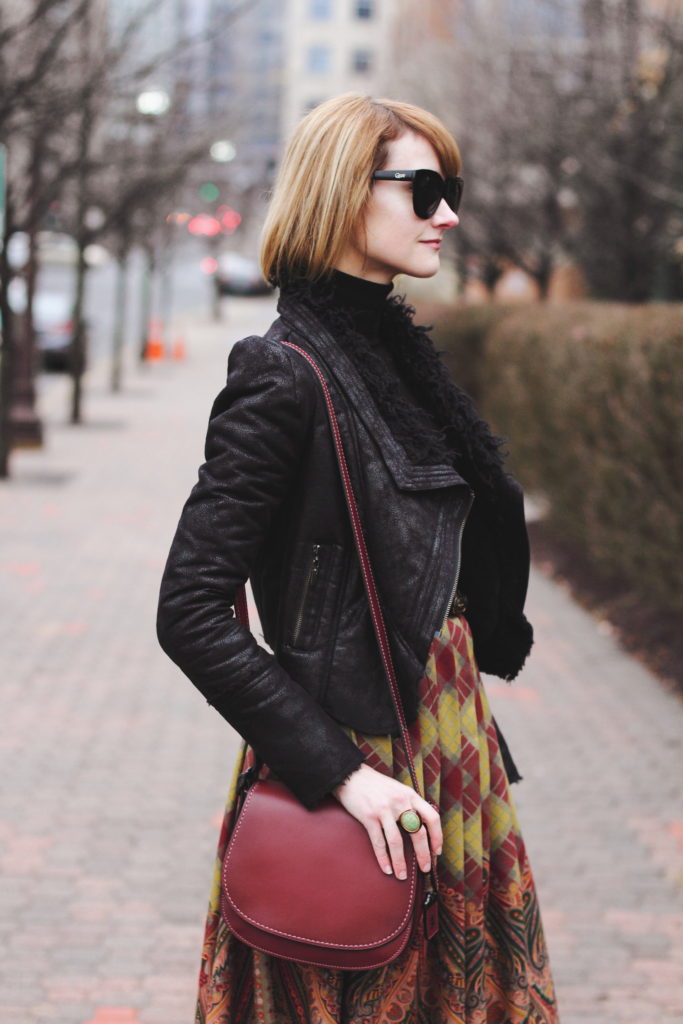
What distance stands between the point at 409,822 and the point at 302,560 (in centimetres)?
41

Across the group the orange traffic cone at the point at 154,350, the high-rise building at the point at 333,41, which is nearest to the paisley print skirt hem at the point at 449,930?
the orange traffic cone at the point at 154,350

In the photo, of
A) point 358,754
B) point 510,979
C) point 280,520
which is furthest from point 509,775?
point 280,520

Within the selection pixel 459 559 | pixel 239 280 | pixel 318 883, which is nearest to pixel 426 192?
pixel 459 559

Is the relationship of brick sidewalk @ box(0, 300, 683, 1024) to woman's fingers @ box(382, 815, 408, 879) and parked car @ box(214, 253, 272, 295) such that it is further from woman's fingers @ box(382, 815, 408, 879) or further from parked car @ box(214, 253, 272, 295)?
parked car @ box(214, 253, 272, 295)

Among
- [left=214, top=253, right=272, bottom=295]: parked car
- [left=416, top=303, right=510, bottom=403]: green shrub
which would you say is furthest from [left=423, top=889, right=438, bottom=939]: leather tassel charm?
[left=214, top=253, right=272, bottom=295]: parked car

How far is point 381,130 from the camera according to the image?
2.04 m

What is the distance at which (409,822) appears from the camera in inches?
75.1

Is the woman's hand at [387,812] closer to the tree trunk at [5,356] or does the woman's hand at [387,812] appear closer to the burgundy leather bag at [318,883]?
the burgundy leather bag at [318,883]

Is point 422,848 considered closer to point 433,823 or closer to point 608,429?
point 433,823

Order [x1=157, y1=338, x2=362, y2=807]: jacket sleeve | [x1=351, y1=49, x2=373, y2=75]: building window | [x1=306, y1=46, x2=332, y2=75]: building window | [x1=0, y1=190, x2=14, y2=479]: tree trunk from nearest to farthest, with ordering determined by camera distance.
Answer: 1. [x1=157, y1=338, x2=362, y2=807]: jacket sleeve
2. [x1=0, y1=190, x2=14, y2=479]: tree trunk
3. [x1=351, y1=49, x2=373, y2=75]: building window
4. [x1=306, y1=46, x2=332, y2=75]: building window

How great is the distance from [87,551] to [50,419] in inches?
343

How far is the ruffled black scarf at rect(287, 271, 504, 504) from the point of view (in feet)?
6.77

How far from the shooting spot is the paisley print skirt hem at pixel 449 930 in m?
2.07

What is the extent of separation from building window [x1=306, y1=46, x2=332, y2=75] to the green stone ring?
93.4 metres
